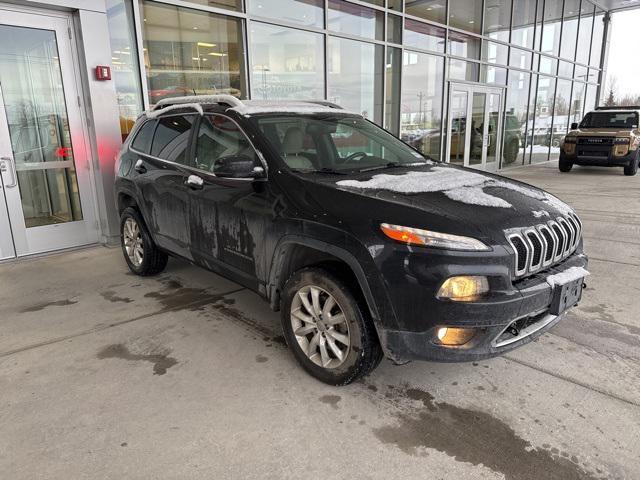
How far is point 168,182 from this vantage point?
3990 millimetres

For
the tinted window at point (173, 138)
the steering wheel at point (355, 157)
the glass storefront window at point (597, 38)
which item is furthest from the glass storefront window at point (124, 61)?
the glass storefront window at point (597, 38)

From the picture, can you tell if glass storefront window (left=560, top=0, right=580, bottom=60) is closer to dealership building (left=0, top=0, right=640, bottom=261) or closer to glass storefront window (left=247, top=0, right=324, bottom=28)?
dealership building (left=0, top=0, right=640, bottom=261)

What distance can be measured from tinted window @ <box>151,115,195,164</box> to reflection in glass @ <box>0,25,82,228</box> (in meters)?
2.24

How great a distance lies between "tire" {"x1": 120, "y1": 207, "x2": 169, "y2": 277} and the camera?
4609mm

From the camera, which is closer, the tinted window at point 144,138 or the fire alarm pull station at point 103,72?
the tinted window at point 144,138

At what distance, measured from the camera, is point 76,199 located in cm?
599

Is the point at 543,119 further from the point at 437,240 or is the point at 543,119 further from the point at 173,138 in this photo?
the point at 437,240

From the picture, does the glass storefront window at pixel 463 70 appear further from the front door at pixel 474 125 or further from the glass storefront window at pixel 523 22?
the glass storefront window at pixel 523 22

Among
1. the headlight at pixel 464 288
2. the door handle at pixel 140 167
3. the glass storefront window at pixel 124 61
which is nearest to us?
the headlight at pixel 464 288

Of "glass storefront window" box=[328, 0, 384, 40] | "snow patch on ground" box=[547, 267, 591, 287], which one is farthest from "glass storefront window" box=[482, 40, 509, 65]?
"snow patch on ground" box=[547, 267, 591, 287]

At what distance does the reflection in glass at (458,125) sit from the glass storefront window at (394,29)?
2520 mm

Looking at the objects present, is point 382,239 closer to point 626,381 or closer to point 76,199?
point 626,381

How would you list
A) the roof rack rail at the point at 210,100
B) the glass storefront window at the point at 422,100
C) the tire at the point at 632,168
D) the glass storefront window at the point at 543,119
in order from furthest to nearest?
the glass storefront window at the point at 543,119, the tire at the point at 632,168, the glass storefront window at the point at 422,100, the roof rack rail at the point at 210,100

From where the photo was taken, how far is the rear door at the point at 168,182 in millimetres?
3846
